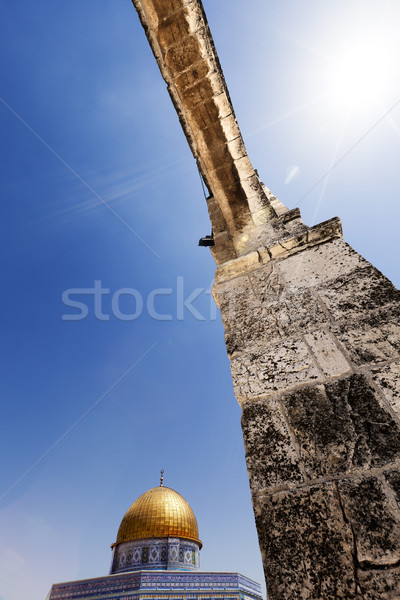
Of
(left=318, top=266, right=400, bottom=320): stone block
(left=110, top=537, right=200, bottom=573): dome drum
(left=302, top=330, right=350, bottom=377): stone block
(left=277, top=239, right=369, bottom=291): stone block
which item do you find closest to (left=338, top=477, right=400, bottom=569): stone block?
(left=302, top=330, right=350, bottom=377): stone block

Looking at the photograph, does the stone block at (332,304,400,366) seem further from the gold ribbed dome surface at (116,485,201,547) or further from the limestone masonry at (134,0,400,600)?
the gold ribbed dome surface at (116,485,201,547)

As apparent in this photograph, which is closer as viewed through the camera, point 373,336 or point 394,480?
point 394,480

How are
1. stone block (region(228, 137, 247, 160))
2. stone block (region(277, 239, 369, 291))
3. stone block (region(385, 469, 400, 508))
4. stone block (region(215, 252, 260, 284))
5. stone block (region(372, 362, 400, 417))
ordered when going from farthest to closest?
stone block (region(228, 137, 247, 160)) < stone block (region(215, 252, 260, 284)) < stone block (region(277, 239, 369, 291)) < stone block (region(372, 362, 400, 417)) < stone block (region(385, 469, 400, 508))

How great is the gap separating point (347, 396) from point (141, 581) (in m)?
16.0

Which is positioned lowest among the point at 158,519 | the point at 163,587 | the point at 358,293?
the point at 358,293

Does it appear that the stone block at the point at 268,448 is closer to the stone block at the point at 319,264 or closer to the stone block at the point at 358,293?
the stone block at the point at 358,293

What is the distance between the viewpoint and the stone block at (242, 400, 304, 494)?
3.60 feet

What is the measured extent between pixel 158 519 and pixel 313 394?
18.1 metres

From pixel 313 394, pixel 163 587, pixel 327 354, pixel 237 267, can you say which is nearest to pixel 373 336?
pixel 327 354

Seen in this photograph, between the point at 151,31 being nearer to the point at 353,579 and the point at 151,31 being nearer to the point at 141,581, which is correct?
the point at 353,579

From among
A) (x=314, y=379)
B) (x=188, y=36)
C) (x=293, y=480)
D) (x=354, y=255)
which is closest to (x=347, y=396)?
(x=314, y=379)

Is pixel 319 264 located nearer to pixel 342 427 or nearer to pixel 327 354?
pixel 327 354

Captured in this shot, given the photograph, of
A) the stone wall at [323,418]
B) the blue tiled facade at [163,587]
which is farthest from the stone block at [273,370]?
the blue tiled facade at [163,587]

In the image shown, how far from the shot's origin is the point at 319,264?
1.70m
